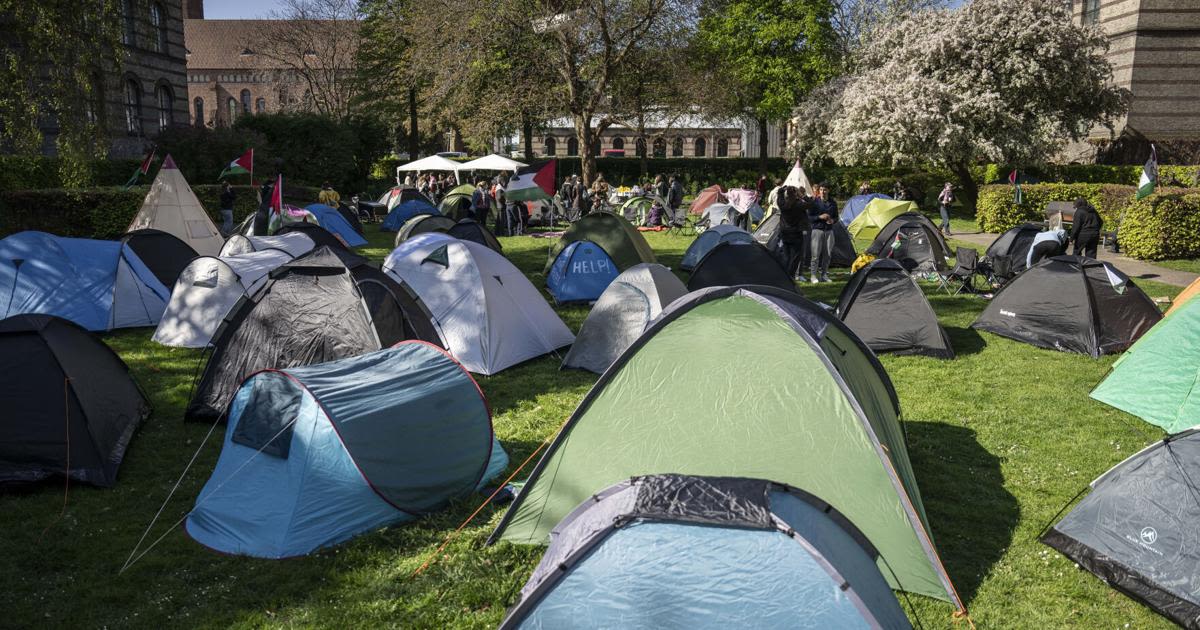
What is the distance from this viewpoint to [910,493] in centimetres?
496

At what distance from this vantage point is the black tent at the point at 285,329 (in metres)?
7.29

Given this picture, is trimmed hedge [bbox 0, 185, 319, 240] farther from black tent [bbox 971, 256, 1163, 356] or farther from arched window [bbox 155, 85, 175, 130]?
arched window [bbox 155, 85, 175, 130]

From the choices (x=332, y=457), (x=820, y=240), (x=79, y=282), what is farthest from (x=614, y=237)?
(x=332, y=457)

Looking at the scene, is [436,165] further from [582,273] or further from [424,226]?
[582,273]

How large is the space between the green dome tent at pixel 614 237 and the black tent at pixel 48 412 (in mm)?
8002

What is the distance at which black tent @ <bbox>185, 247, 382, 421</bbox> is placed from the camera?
23.9 feet

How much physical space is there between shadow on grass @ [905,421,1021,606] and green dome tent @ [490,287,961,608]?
1.50ft

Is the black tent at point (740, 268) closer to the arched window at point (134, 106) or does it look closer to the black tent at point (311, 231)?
the black tent at point (311, 231)

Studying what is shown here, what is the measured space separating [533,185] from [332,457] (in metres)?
13.4

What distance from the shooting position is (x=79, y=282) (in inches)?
413

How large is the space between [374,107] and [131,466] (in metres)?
36.8

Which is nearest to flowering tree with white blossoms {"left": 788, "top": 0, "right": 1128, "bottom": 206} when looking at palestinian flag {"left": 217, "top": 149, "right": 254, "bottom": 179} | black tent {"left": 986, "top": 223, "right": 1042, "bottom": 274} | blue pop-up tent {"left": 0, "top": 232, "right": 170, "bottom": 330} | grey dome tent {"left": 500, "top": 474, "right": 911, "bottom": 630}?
black tent {"left": 986, "top": 223, "right": 1042, "bottom": 274}

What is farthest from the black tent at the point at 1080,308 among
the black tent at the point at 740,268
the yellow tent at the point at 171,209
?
the yellow tent at the point at 171,209

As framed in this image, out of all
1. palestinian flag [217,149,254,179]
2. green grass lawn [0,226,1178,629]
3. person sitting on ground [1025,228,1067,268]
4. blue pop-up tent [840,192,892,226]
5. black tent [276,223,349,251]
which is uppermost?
palestinian flag [217,149,254,179]
